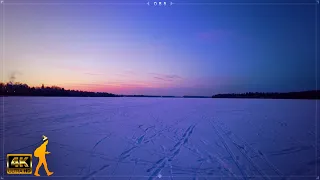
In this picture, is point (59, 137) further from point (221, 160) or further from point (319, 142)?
point (319, 142)

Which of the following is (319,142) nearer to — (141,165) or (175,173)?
(175,173)

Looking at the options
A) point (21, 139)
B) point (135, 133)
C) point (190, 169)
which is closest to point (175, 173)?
point (190, 169)

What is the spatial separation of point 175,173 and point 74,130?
Result: 525 cm

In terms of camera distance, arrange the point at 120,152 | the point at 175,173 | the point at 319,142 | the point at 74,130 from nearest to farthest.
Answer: the point at 175,173, the point at 120,152, the point at 319,142, the point at 74,130

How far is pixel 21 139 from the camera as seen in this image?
6.37m

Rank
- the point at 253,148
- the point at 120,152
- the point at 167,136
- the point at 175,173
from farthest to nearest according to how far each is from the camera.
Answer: the point at 167,136 → the point at 253,148 → the point at 120,152 → the point at 175,173

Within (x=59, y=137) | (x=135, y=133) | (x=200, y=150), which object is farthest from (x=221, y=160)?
(x=59, y=137)

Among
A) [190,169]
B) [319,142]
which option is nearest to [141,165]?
[190,169]

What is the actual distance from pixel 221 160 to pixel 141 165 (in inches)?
82.0

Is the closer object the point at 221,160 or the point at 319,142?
the point at 221,160

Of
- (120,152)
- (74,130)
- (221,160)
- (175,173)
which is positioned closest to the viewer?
(175,173)

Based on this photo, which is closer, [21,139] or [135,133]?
[21,139]

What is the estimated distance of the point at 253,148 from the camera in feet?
19.9

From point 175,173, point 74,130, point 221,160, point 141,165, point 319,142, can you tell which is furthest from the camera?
point 74,130
